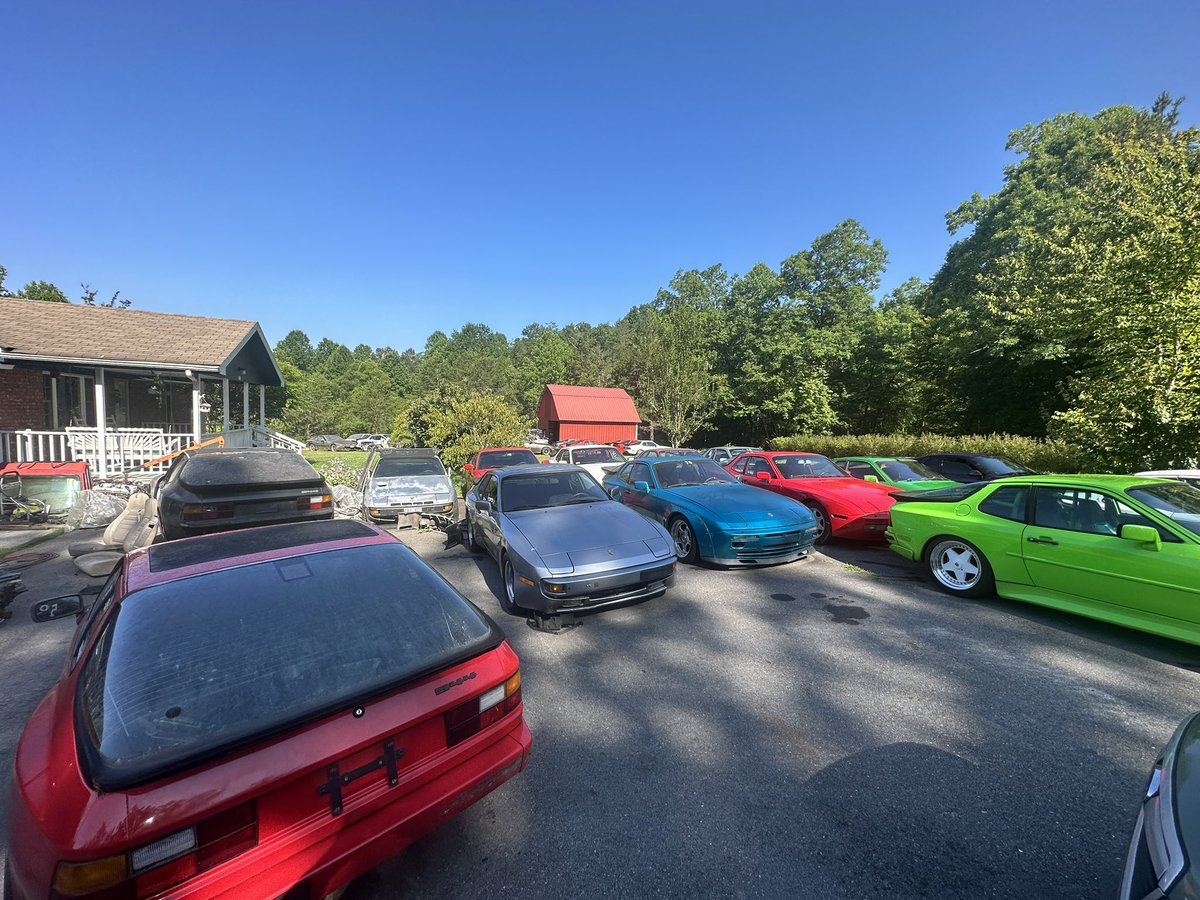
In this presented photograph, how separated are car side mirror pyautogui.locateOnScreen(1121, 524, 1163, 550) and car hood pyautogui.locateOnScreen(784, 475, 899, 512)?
3.34m

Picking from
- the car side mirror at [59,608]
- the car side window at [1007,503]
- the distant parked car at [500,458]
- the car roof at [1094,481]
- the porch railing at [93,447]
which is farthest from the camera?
the distant parked car at [500,458]

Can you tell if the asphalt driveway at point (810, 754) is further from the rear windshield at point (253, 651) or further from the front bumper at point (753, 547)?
the front bumper at point (753, 547)

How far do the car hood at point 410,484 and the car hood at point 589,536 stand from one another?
4781mm

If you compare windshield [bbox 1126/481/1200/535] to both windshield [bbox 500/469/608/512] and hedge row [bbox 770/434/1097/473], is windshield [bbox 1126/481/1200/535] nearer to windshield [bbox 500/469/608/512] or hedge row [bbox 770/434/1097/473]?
Answer: hedge row [bbox 770/434/1097/473]

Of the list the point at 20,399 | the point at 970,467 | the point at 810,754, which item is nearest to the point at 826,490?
the point at 970,467

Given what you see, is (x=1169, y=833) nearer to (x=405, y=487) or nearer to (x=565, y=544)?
(x=565, y=544)

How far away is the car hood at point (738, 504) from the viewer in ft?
20.6

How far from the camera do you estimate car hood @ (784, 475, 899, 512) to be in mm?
7863

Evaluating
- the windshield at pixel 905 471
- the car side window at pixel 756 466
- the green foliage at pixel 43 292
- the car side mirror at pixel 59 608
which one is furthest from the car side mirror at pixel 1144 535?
the green foliage at pixel 43 292

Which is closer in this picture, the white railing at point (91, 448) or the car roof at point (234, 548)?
the car roof at point (234, 548)

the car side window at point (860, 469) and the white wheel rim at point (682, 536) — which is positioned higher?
the car side window at point (860, 469)

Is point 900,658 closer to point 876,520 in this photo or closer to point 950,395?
point 876,520

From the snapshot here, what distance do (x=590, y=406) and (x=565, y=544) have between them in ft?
110

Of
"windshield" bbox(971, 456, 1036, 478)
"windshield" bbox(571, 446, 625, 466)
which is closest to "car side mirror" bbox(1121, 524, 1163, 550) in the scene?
"windshield" bbox(971, 456, 1036, 478)
